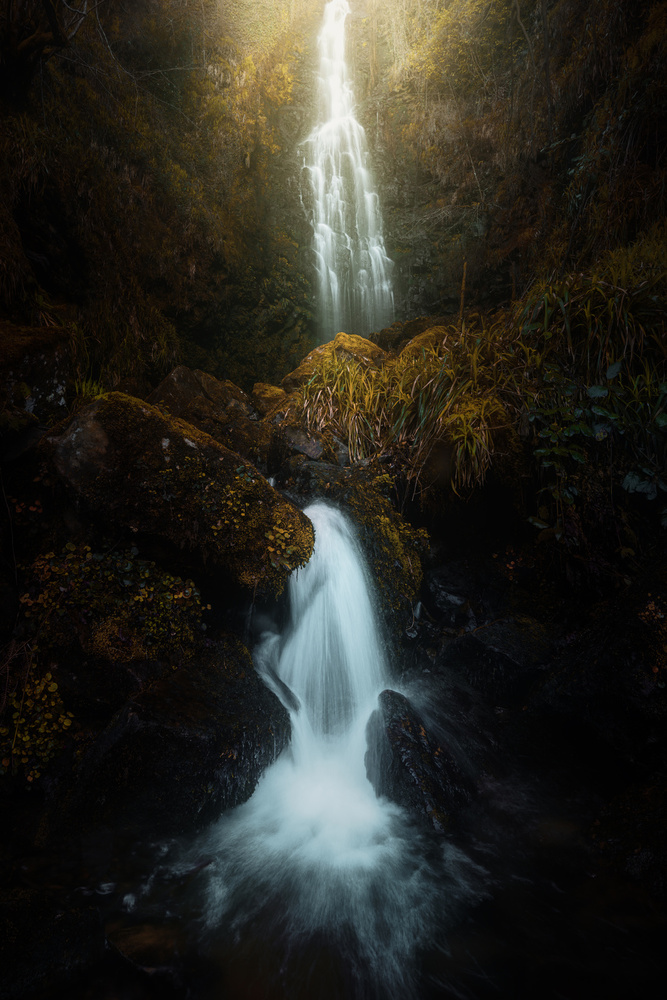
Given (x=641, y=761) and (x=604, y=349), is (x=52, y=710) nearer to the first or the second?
(x=641, y=761)

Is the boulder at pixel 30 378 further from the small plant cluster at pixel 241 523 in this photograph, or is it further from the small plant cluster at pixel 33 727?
the small plant cluster at pixel 33 727

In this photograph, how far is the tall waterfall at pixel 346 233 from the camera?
7582mm

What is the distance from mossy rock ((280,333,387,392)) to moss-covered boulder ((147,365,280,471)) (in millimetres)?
921

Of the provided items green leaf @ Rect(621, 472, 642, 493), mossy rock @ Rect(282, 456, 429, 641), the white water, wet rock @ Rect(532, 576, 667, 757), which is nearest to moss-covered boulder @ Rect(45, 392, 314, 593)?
the white water

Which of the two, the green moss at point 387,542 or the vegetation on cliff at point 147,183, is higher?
the vegetation on cliff at point 147,183

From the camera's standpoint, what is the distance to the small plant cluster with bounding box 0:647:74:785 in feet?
7.64

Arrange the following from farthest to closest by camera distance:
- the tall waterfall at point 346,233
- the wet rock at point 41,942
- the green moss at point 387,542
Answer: the tall waterfall at point 346,233, the green moss at point 387,542, the wet rock at point 41,942

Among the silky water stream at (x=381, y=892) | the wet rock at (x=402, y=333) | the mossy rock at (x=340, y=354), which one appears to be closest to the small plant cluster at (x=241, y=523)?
the silky water stream at (x=381, y=892)

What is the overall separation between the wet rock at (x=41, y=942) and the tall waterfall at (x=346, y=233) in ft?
24.7

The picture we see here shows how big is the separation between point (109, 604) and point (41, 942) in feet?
5.24

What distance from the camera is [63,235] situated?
468cm

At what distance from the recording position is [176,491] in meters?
3.17

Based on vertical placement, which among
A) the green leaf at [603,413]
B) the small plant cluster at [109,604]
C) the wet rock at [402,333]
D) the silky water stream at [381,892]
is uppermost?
the wet rock at [402,333]

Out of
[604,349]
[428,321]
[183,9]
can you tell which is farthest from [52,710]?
[183,9]
